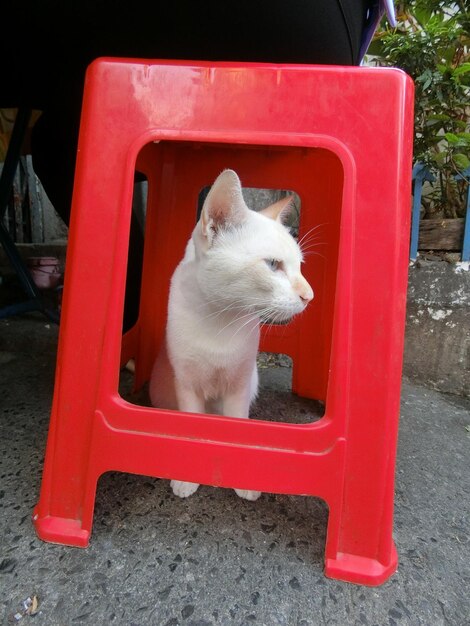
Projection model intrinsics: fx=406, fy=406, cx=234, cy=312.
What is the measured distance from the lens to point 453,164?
4.17 ft

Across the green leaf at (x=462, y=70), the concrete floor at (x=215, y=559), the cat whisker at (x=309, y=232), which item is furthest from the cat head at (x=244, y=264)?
the green leaf at (x=462, y=70)

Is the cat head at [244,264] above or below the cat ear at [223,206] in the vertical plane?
below

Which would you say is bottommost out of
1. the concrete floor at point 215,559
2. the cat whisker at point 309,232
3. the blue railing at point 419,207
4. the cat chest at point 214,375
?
the concrete floor at point 215,559

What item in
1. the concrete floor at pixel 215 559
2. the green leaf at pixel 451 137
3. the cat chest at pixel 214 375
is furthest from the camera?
the green leaf at pixel 451 137

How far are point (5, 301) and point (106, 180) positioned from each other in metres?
1.55

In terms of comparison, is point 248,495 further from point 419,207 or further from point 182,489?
point 419,207

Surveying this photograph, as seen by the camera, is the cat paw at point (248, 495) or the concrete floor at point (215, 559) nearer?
the concrete floor at point (215, 559)

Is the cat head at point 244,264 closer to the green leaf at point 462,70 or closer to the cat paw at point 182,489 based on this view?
the cat paw at point 182,489

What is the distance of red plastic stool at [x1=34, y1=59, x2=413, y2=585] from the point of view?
56 cm

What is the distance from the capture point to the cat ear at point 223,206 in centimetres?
61

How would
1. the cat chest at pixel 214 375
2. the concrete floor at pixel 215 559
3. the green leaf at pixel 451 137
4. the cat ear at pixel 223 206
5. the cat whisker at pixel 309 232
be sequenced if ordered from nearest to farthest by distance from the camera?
the concrete floor at pixel 215 559 → the cat ear at pixel 223 206 → the cat chest at pixel 214 375 → the cat whisker at pixel 309 232 → the green leaf at pixel 451 137

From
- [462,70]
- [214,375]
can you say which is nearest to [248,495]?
[214,375]

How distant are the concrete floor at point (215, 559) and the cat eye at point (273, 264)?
0.41m

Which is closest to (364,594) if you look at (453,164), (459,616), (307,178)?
(459,616)
